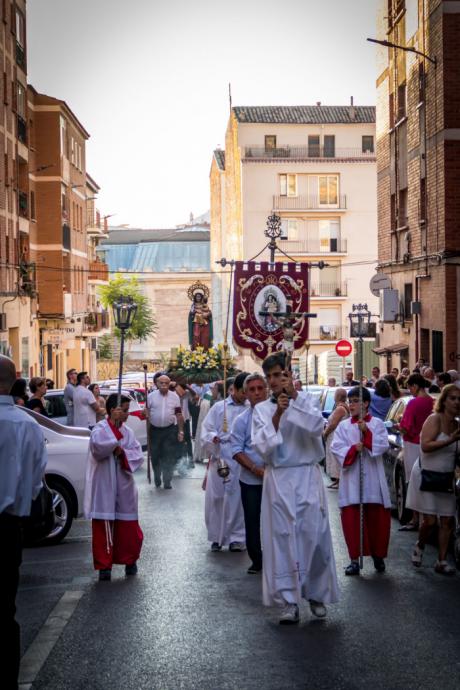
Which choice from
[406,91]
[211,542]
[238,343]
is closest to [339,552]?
[211,542]

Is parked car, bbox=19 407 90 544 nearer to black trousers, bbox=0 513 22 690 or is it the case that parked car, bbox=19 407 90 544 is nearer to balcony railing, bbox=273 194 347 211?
black trousers, bbox=0 513 22 690

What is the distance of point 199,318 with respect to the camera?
42.1 meters

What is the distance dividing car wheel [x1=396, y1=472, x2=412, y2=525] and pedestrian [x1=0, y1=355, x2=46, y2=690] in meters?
7.77

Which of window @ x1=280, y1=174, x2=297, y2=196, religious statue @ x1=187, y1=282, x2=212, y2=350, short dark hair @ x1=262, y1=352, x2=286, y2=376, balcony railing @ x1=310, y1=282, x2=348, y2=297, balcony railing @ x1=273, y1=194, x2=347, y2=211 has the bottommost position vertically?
short dark hair @ x1=262, y1=352, x2=286, y2=376

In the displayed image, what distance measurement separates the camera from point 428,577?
420 inches

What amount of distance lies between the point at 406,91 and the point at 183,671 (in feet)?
92.8

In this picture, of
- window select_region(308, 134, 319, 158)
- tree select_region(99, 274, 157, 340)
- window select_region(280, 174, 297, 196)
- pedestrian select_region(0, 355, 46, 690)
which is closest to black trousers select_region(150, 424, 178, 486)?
pedestrian select_region(0, 355, 46, 690)

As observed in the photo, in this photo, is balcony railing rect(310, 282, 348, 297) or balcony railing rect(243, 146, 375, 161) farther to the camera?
balcony railing rect(310, 282, 348, 297)

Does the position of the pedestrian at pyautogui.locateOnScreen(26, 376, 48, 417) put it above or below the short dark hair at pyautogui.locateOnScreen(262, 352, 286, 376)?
below

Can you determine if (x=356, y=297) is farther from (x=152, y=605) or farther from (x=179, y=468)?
(x=152, y=605)

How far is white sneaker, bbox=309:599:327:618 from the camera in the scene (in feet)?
29.3

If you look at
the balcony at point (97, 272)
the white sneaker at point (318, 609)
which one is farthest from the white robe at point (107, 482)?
the balcony at point (97, 272)

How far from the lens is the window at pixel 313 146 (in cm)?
7394

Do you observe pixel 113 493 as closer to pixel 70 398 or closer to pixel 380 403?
pixel 380 403
